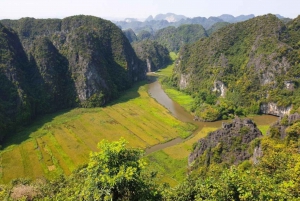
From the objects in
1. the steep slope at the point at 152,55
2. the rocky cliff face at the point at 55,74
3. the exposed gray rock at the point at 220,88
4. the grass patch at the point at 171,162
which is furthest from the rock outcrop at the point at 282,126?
the steep slope at the point at 152,55

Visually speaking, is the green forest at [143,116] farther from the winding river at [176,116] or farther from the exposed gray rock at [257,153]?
the winding river at [176,116]

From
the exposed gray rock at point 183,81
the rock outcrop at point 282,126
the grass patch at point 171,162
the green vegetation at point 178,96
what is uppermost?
the rock outcrop at point 282,126

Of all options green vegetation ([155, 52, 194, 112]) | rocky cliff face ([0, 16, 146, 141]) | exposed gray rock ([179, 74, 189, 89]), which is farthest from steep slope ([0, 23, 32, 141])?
exposed gray rock ([179, 74, 189, 89])

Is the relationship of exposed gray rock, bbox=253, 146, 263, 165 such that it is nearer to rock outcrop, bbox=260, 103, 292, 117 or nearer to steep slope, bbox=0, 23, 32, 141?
rock outcrop, bbox=260, 103, 292, 117

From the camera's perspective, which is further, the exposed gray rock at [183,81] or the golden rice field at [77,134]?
the exposed gray rock at [183,81]

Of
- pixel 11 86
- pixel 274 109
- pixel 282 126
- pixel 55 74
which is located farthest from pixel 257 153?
pixel 55 74

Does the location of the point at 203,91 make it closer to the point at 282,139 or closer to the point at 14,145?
the point at 282,139
